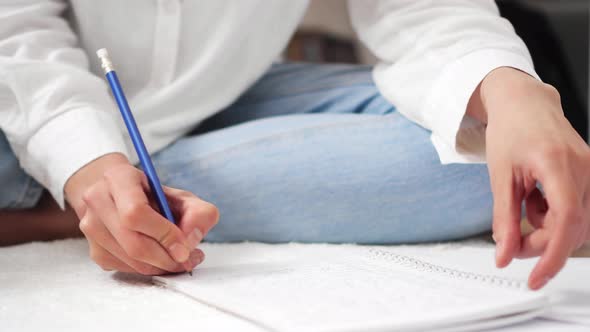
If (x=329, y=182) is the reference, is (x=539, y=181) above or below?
above

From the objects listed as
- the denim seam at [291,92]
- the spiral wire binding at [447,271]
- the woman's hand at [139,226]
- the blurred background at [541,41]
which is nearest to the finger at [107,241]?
the woman's hand at [139,226]

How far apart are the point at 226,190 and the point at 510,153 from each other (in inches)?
11.7

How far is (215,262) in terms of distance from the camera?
52 centimetres

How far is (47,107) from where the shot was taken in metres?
0.54

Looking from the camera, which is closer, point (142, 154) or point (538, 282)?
point (538, 282)

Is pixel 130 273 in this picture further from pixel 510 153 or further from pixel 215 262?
pixel 510 153

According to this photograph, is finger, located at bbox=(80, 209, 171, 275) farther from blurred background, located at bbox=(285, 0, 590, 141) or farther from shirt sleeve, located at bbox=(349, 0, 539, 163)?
blurred background, located at bbox=(285, 0, 590, 141)

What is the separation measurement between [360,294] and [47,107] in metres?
0.32

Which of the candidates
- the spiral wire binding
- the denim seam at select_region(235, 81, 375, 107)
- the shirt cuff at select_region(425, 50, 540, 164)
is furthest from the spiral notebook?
the denim seam at select_region(235, 81, 375, 107)

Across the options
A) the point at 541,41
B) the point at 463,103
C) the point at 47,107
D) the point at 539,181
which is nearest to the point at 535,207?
the point at 539,181

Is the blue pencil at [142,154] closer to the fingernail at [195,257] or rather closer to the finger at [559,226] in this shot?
the fingernail at [195,257]

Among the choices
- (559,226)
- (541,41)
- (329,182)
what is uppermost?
(559,226)

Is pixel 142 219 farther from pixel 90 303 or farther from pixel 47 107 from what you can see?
pixel 47 107

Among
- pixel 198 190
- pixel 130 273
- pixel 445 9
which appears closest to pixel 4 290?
pixel 130 273
